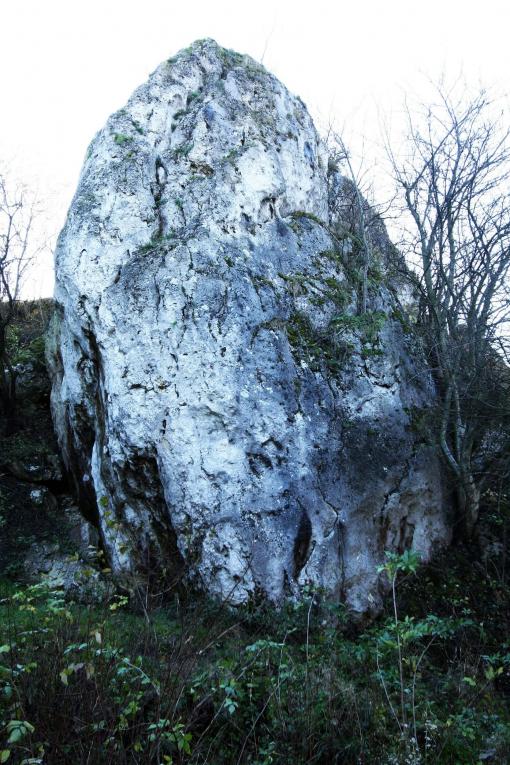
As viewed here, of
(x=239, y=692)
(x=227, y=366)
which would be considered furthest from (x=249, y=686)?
(x=227, y=366)

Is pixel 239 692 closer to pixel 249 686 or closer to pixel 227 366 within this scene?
pixel 249 686

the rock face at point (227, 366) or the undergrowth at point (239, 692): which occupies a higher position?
the rock face at point (227, 366)

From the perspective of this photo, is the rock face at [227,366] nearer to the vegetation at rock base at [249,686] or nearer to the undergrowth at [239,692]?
the vegetation at rock base at [249,686]

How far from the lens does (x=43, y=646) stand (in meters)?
3.95

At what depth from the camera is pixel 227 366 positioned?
723 cm

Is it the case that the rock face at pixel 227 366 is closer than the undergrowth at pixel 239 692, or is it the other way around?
the undergrowth at pixel 239 692

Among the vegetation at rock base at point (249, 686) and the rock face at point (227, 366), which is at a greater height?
the rock face at point (227, 366)

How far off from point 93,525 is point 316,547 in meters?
4.16

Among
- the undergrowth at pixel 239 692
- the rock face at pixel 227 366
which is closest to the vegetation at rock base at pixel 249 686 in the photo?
the undergrowth at pixel 239 692

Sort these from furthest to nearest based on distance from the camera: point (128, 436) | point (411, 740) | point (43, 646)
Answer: point (128, 436) < point (43, 646) < point (411, 740)

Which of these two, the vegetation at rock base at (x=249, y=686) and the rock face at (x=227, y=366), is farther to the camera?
the rock face at (x=227, y=366)

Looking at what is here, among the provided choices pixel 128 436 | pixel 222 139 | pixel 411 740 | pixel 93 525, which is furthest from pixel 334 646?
pixel 222 139

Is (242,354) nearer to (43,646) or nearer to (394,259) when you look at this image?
(43,646)

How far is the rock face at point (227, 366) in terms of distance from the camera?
22.1 feet
